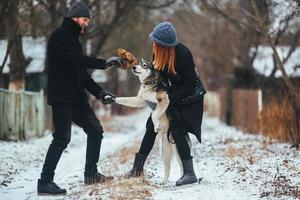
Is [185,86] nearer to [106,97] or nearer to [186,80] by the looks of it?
[186,80]

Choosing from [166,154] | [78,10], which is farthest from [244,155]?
[78,10]

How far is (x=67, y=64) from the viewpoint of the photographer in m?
7.86

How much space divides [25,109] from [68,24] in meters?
8.32

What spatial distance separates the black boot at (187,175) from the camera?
26.2 ft

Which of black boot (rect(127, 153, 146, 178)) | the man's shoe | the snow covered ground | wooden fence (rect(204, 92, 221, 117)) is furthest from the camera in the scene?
wooden fence (rect(204, 92, 221, 117))

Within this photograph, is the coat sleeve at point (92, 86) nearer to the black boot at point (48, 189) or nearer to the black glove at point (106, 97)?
the black glove at point (106, 97)

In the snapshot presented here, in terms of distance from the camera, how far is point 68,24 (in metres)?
7.91

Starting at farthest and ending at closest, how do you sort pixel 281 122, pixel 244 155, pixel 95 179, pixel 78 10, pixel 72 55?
pixel 281 122 < pixel 244 155 < pixel 95 179 < pixel 78 10 < pixel 72 55

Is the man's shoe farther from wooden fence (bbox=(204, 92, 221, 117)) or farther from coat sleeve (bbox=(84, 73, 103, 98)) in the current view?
wooden fence (bbox=(204, 92, 221, 117))

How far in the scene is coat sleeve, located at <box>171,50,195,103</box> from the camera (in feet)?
26.5

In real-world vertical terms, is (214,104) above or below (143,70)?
below

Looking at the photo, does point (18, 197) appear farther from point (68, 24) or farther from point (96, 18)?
point (96, 18)

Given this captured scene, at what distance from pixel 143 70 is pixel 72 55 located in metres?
0.85

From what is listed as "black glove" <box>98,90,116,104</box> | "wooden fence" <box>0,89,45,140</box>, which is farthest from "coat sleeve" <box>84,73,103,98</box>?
"wooden fence" <box>0,89,45,140</box>
